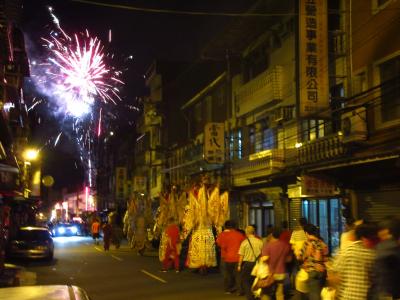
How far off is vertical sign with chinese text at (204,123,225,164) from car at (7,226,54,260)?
26.2 ft

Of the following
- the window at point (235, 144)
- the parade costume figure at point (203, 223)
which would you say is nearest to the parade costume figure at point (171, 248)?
the parade costume figure at point (203, 223)

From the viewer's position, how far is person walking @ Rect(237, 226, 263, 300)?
520 inches

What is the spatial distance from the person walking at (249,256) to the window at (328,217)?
5.80 metres

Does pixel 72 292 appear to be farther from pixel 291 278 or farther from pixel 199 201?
pixel 199 201

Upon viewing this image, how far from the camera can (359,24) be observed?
1748cm

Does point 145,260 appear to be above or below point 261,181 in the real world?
below

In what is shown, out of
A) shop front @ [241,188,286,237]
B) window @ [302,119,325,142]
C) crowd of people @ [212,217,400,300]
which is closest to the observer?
crowd of people @ [212,217,400,300]

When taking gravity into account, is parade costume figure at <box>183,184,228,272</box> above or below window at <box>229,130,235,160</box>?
below

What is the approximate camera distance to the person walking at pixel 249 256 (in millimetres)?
13195

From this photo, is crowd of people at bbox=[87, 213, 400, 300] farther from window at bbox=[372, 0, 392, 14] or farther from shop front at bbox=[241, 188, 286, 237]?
window at bbox=[372, 0, 392, 14]

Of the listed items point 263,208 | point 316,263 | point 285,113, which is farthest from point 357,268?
point 263,208

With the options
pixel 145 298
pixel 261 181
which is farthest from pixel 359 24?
pixel 145 298

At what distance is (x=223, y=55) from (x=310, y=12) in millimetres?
12122

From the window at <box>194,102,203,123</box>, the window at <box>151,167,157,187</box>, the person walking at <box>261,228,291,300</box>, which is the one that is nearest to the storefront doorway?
the window at <box>194,102,203,123</box>
